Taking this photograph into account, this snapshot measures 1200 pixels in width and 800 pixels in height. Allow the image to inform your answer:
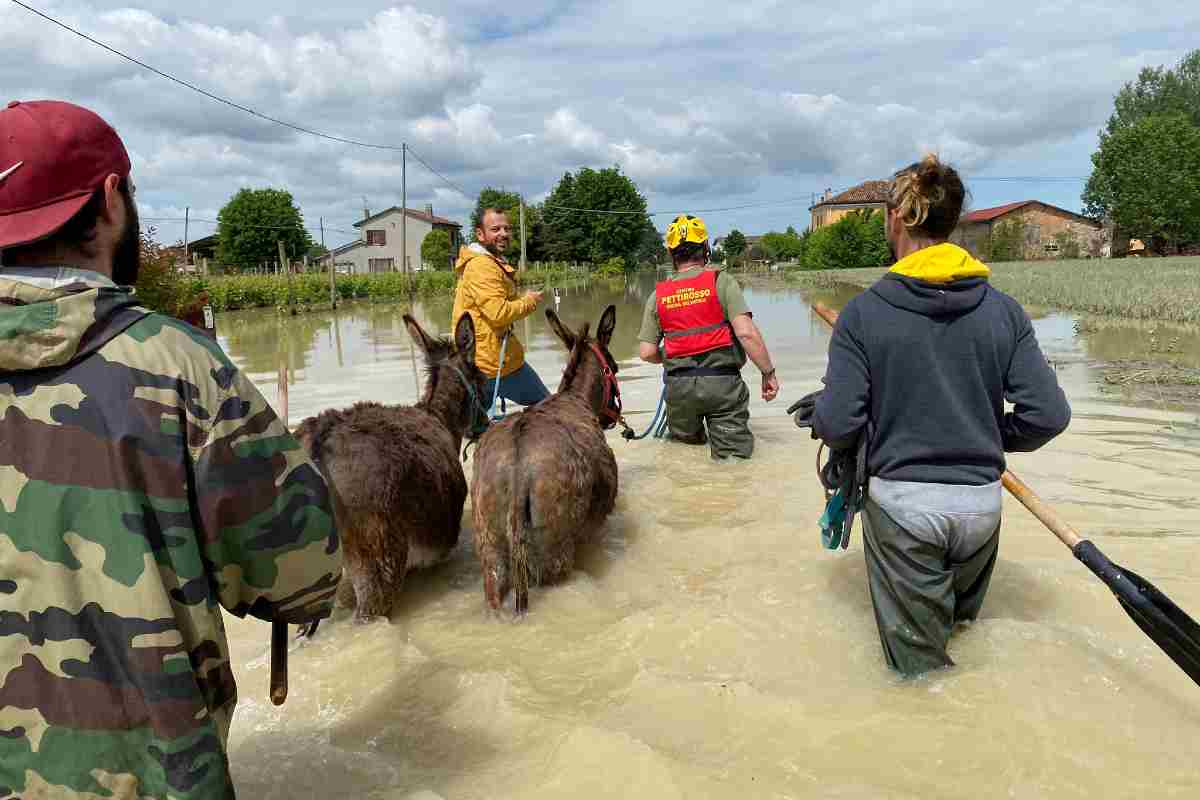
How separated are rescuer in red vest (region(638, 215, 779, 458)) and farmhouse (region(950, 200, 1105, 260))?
6182cm

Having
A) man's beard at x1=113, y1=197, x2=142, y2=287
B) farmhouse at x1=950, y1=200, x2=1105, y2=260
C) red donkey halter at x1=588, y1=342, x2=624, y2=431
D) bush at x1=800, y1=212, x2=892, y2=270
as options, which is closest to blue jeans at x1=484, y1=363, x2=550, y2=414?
red donkey halter at x1=588, y1=342, x2=624, y2=431

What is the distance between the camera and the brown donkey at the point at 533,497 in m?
4.42

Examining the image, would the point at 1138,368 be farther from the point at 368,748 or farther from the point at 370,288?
the point at 370,288

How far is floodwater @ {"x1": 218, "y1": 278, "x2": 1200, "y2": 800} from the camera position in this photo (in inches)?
120

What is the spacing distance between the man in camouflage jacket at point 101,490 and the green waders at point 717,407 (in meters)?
5.91

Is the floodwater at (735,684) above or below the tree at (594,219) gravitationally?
below

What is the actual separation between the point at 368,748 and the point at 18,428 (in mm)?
2314

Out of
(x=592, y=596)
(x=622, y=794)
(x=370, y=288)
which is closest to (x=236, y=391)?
(x=622, y=794)

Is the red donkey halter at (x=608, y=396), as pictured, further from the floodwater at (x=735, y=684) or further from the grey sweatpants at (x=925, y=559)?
the grey sweatpants at (x=925, y=559)

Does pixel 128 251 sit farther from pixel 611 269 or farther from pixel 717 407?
pixel 611 269

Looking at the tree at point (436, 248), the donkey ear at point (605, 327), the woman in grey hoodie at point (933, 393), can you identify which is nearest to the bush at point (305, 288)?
the donkey ear at point (605, 327)

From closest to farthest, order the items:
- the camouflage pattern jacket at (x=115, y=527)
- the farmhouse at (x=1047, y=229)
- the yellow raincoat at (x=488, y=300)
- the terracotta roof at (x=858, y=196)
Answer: the camouflage pattern jacket at (x=115, y=527) < the yellow raincoat at (x=488, y=300) < the farmhouse at (x=1047, y=229) < the terracotta roof at (x=858, y=196)

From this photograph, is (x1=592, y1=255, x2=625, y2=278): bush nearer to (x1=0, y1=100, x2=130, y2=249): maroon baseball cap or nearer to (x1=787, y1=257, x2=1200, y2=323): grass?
(x1=787, y1=257, x2=1200, y2=323): grass

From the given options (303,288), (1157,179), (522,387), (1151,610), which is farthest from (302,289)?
(1157,179)
